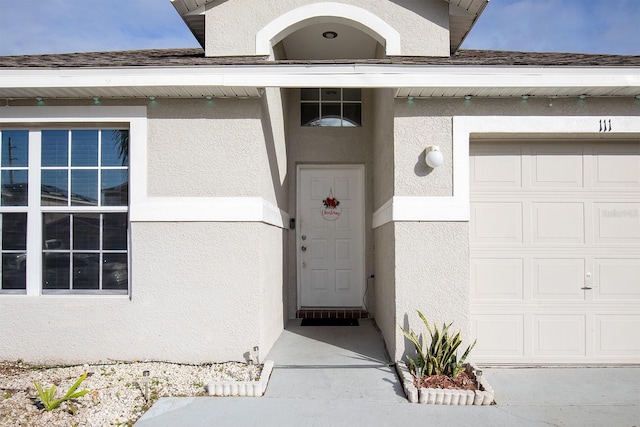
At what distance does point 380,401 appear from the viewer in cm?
430

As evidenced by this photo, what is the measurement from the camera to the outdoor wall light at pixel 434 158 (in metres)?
4.88

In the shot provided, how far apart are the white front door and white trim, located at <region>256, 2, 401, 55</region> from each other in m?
2.39

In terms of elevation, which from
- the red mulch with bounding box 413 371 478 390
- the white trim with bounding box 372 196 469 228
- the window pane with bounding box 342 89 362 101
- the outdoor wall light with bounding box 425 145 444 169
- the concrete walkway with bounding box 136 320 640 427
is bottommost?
the concrete walkway with bounding box 136 320 640 427

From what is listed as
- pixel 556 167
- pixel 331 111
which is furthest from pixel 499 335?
pixel 331 111

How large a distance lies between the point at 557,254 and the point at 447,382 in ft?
7.11

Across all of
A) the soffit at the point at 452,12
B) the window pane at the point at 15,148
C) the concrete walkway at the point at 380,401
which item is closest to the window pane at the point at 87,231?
the window pane at the point at 15,148

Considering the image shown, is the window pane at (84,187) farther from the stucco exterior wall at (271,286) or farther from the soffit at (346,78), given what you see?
the stucco exterior wall at (271,286)

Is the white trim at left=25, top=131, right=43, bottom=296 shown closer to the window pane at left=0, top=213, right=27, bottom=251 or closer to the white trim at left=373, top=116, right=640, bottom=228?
the window pane at left=0, top=213, right=27, bottom=251

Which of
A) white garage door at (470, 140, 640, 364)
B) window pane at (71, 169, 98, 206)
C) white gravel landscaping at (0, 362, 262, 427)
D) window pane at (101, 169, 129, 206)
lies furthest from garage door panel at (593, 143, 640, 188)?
window pane at (71, 169, 98, 206)

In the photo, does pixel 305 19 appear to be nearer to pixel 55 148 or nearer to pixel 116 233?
pixel 55 148

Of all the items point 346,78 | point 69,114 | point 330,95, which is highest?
point 330,95

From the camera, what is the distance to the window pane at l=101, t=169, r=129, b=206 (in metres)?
5.29

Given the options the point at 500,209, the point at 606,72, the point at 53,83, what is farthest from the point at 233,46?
the point at 606,72

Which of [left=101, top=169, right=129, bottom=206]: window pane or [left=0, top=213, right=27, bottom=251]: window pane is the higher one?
[left=101, top=169, right=129, bottom=206]: window pane
